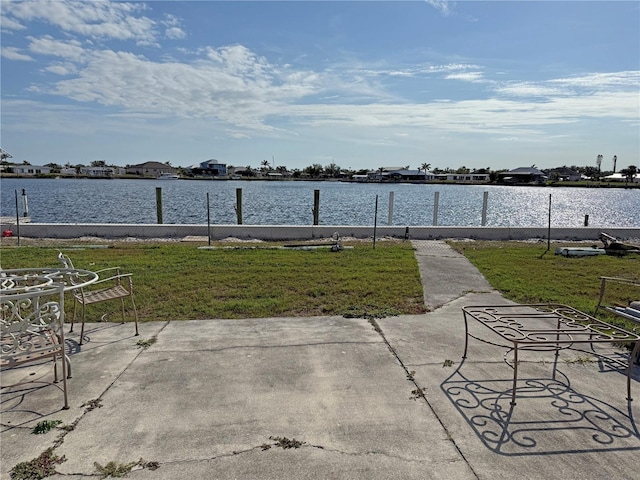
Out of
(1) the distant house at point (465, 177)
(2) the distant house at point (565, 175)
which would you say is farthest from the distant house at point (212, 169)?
(2) the distant house at point (565, 175)

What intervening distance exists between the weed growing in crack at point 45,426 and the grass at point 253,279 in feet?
8.19

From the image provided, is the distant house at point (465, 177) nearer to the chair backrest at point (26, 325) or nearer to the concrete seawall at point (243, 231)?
the concrete seawall at point (243, 231)

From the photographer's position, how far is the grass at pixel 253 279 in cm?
586

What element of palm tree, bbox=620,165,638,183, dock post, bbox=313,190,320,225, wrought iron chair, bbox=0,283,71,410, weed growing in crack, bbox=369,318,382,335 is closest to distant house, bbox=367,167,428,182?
palm tree, bbox=620,165,638,183

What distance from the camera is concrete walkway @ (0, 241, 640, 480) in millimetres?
2611

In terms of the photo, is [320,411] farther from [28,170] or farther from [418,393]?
[28,170]

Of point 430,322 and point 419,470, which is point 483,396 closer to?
point 419,470

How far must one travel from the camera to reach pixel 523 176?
119 metres

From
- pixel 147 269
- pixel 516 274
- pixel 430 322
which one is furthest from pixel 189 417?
pixel 516 274

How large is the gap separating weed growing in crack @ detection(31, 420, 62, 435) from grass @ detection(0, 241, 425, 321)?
8.19ft

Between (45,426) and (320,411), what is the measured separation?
1.88 metres

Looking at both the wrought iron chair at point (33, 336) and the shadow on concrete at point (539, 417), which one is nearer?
the shadow on concrete at point (539, 417)

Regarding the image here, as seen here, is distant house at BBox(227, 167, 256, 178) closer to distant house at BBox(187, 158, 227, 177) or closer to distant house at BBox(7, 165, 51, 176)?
distant house at BBox(187, 158, 227, 177)

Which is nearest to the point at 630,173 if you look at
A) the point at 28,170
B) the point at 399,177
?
the point at 399,177
